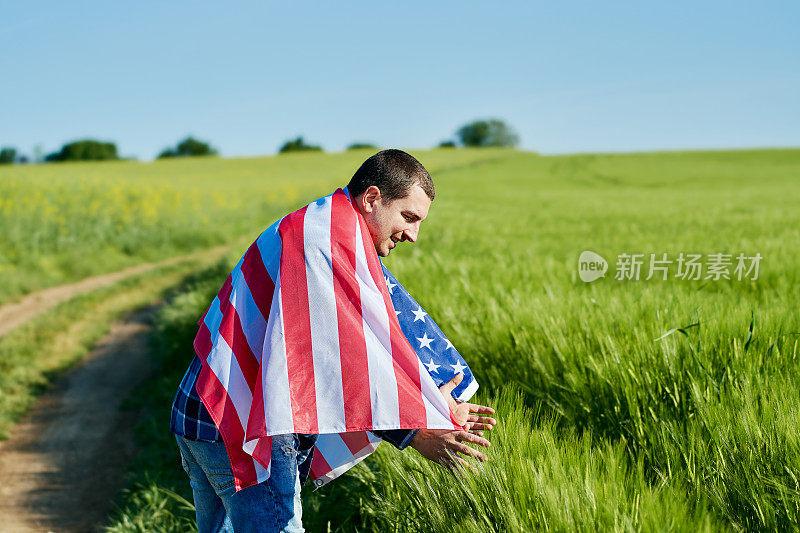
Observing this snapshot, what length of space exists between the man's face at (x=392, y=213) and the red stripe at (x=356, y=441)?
68 cm

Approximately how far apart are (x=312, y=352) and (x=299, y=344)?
4cm

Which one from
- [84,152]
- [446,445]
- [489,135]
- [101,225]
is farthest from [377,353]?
[489,135]

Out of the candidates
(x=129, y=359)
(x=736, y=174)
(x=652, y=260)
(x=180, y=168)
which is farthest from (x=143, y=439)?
(x=180, y=168)

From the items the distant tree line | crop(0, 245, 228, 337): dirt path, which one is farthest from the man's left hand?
the distant tree line

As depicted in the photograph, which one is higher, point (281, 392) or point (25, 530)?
point (281, 392)

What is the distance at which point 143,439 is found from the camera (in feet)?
14.4

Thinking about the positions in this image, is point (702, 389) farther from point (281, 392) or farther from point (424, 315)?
point (281, 392)

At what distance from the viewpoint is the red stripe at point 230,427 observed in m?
1.66

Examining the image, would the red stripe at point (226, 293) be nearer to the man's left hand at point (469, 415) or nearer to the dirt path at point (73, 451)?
the man's left hand at point (469, 415)

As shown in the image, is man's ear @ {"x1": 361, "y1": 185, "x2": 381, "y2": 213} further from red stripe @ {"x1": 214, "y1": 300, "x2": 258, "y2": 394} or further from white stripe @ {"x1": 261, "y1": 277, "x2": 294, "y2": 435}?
red stripe @ {"x1": 214, "y1": 300, "x2": 258, "y2": 394}

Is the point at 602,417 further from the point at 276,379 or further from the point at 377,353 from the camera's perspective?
the point at 276,379

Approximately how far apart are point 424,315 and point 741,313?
200cm

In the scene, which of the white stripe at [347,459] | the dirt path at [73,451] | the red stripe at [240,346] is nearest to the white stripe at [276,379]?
the red stripe at [240,346]

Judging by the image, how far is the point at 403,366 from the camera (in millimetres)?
1669
